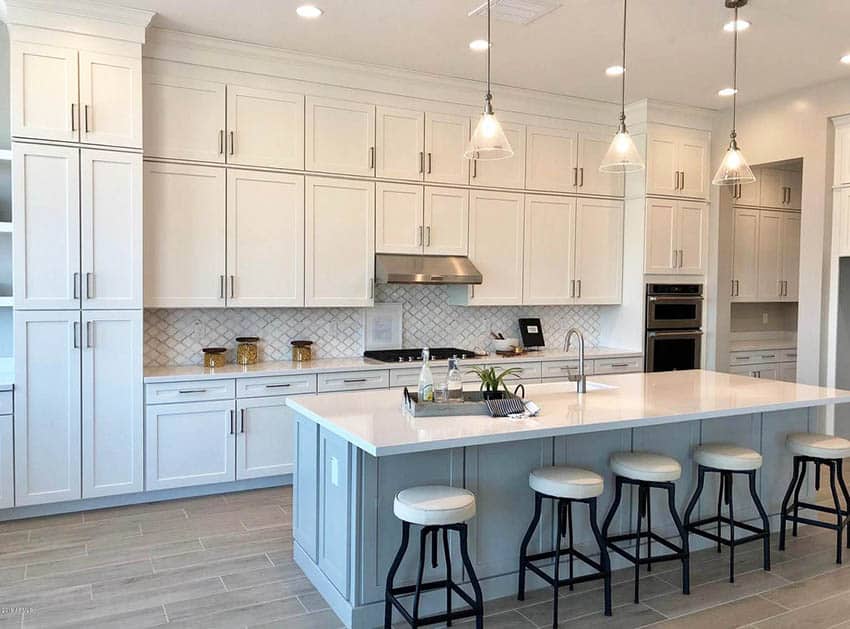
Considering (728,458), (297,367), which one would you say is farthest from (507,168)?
(728,458)

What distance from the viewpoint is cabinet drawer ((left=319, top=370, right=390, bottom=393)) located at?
4902mm

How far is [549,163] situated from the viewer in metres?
5.97

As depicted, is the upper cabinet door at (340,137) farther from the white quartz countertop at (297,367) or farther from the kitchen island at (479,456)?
the kitchen island at (479,456)

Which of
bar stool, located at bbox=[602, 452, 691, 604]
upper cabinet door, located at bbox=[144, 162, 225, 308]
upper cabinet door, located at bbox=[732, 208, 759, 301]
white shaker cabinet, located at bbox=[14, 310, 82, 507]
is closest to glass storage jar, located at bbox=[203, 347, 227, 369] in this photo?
upper cabinet door, located at bbox=[144, 162, 225, 308]

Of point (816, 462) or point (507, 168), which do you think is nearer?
point (816, 462)

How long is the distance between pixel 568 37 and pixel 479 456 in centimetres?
293

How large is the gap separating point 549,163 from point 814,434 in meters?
3.11

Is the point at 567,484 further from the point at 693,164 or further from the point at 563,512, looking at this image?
the point at 693,164

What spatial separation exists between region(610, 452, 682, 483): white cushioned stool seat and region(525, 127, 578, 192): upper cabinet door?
3.10 m

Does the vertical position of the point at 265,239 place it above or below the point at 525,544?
above

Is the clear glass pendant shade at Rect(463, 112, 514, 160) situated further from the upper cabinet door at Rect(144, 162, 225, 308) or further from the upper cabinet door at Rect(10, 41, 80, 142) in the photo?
the upper cabinet door at Rect(10, 41, 80, 142)

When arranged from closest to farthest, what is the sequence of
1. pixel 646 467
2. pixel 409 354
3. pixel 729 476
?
pixel 646 467
pixel 729 476
pixel 409 354

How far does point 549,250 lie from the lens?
19.7 feet

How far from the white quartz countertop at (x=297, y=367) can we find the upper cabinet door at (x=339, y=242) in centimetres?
47
